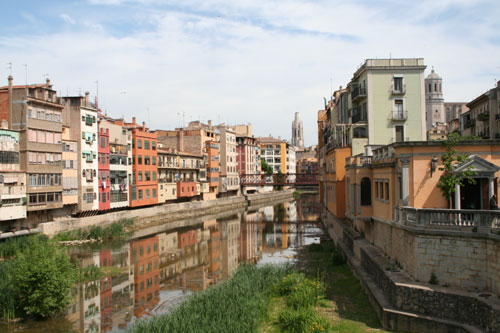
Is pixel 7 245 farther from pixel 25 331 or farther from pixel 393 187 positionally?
pixel 393 187

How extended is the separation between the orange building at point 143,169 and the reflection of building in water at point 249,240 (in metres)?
12.0

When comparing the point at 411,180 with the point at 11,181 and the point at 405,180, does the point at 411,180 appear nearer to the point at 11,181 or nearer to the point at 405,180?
the point at 405,180

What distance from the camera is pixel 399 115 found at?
38188 mm

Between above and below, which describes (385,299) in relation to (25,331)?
Answer: above

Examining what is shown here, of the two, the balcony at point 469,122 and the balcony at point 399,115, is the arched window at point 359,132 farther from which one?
the balcony at point 469,122

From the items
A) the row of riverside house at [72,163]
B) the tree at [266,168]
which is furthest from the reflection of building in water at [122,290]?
the tree at [266,168]

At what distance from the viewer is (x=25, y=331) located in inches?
754

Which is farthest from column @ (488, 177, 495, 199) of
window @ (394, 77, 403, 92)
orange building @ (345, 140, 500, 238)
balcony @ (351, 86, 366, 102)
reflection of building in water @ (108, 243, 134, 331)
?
balcony @ (351, 86, 366, 102)

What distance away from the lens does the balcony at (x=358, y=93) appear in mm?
38591

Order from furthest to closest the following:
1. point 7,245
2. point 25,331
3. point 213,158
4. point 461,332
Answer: point 213,158 → point 7,245 → point 25,331 → point 461,332

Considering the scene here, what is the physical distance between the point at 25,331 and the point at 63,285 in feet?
7.47

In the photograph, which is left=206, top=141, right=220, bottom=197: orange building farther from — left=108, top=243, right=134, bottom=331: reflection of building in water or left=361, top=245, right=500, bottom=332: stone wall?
left=361, top=245, right=500, bottom=332: stone wall

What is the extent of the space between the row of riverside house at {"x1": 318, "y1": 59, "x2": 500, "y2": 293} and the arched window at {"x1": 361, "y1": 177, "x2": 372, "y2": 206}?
0.06 m

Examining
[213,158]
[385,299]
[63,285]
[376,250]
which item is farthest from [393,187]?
[213,158]
